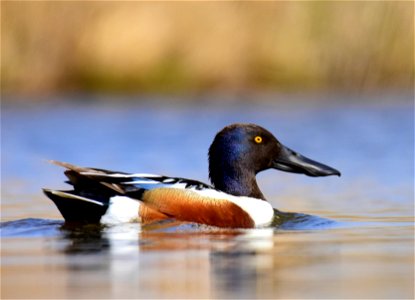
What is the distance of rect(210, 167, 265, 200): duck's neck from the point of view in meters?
9.39

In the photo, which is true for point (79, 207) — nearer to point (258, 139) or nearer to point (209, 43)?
point (258, 139)

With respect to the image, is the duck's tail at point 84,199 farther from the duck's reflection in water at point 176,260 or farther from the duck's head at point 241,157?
the duck's head at point 241,157

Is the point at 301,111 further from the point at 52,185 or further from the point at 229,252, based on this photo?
the point at 229,252

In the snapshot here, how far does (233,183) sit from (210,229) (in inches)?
36.9

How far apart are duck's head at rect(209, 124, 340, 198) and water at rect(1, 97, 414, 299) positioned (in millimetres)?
560

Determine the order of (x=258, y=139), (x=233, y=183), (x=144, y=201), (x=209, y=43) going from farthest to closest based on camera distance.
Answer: (x=209, y=43)
(x=258, y=139)
(x=233, y=183)
(x=144, y=201)

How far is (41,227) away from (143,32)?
11.7m

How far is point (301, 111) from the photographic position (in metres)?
19.4

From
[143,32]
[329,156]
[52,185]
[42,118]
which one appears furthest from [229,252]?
[143,32]

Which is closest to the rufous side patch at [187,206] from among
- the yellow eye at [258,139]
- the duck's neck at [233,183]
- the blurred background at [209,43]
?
the duck's neck at [233,183]

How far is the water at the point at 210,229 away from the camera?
6.31 metres

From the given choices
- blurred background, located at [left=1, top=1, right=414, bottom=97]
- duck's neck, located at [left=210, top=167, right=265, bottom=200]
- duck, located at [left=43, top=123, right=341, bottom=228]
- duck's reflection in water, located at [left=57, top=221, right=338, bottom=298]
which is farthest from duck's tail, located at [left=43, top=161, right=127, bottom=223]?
blurred background, located at [left=1, top=1, right=414, bottom=97]

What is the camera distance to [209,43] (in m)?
19.9

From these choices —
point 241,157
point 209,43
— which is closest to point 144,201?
point 241,157
